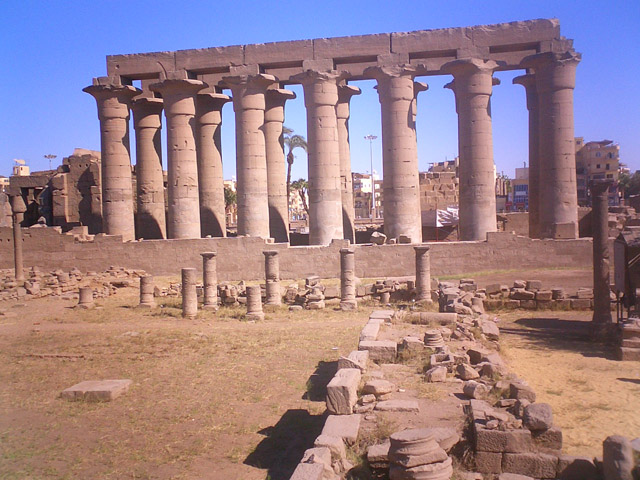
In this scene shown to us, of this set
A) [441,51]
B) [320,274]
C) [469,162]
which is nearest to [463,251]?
[469,162]

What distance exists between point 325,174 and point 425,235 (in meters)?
11.3

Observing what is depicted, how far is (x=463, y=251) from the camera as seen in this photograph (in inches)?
1029

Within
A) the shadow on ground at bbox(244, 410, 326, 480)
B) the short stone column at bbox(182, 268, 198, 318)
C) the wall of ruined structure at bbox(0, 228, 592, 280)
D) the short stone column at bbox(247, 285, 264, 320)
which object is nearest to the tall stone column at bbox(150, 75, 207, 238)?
the wall of ruined structure at bbox(0, 228, 592, 280)

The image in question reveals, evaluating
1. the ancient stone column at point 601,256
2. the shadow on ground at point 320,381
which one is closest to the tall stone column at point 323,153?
the ancient stone column at point 601,256

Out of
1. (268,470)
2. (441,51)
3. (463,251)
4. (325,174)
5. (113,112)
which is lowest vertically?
(268,470)

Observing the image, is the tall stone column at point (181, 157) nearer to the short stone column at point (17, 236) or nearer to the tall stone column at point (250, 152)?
the tall stone column at point (250, 152)

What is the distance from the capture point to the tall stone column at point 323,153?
28.1 metres

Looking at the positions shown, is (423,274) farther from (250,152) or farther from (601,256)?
(250,152)

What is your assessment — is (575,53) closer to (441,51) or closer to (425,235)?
(441,51)

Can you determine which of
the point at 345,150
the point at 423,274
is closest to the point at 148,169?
the point at 345,150

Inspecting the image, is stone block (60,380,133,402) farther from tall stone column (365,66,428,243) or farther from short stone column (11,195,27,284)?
tall stone column (365,66,428,243)

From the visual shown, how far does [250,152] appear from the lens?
28844 millimetres

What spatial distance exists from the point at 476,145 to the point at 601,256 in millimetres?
13050

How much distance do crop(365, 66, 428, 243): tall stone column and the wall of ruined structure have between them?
1971mm
